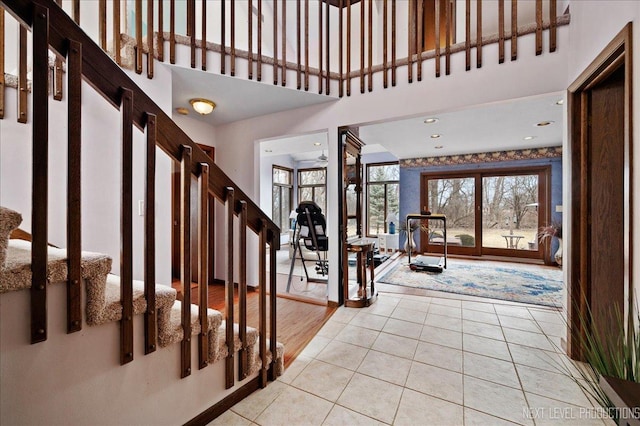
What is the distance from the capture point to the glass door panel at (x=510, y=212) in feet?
19.6

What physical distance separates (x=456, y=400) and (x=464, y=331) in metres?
1.03

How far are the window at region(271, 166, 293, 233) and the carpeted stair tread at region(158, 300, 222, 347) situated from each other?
656 cm

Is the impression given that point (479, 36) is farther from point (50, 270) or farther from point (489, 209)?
point (489, 209)

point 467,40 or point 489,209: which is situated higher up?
point 467,40

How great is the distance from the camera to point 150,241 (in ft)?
3.65

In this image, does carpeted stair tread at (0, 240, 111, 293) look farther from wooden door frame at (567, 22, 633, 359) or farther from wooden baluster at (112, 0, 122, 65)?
wooden door frame at (567, 22, 633, 359)

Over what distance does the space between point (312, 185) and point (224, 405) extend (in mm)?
7436

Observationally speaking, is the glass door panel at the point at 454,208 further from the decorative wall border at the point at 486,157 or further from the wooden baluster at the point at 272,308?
the wooden baluster at the point at 272,308

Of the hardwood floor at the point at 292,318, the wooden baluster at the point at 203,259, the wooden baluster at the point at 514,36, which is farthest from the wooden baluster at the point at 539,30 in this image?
the hardwood floor at the point at 292,318

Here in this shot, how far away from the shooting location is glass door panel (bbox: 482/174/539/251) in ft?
19.6

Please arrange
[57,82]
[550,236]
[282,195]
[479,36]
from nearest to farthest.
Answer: [57,82], [479,36], [550,236], [282,195]

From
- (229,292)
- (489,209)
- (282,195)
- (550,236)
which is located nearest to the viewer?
(229,292)

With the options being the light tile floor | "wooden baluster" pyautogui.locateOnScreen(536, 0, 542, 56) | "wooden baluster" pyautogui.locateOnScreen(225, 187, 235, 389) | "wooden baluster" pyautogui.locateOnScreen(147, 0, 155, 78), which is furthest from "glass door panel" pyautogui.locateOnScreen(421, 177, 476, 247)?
"wooden baluster" pyautogui.locateOnScreen(147, 0, 155, 78)

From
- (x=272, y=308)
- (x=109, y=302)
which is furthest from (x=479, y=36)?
(x=109, y=302)
